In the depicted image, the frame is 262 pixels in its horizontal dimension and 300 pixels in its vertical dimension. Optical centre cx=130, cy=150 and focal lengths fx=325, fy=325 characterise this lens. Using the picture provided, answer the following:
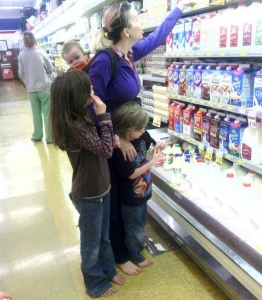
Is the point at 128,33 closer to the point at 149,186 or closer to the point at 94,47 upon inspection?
the point at 94,47

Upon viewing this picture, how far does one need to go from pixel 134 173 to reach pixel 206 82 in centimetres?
90

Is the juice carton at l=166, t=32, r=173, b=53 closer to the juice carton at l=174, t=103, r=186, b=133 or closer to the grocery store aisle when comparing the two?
the juice carton at l=174, t=103, r=186, b=133

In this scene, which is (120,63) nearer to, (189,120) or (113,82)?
(113,82)

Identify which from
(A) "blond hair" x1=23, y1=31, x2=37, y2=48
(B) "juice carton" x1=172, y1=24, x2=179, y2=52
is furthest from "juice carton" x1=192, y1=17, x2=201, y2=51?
(A) "blond hair" x1=23, y1=31, x2=37, y2=48

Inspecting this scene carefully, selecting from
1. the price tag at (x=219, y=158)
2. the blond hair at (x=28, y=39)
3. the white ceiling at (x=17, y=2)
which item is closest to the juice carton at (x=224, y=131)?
the price tag at (x=219, y=158)

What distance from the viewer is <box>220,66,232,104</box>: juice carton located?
2166 millimetres

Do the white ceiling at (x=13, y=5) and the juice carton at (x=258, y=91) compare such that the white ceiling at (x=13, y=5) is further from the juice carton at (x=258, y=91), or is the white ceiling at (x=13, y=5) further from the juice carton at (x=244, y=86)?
the juice carton at (x=258, y=91)

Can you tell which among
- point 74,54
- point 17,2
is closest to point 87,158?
point 74,54

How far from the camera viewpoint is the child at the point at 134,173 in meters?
1.98

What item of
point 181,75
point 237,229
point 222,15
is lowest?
point 237,229

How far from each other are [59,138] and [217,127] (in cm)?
122

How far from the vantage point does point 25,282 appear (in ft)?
7.67

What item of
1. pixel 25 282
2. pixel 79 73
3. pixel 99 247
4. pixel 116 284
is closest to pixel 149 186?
pixel 99 247

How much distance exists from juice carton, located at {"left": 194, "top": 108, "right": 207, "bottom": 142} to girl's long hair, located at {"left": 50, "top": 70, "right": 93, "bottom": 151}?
1187mm
